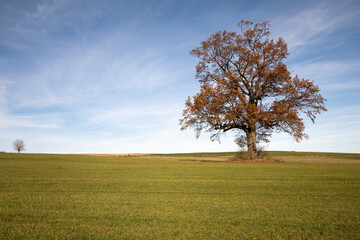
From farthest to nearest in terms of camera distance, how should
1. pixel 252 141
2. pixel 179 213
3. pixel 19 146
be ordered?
pixel 19 146 < pixel 252 141 < pixel 179 213

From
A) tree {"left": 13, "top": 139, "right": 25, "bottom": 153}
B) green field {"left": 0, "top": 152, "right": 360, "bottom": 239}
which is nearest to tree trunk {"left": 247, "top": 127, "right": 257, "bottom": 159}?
green field {"left": 0, "top": 152, "right": 360, "bottom": 239}

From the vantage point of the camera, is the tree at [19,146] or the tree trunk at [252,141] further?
the tree at [19,146]

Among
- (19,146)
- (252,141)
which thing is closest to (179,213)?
(252,141)

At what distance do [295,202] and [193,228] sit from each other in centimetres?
352

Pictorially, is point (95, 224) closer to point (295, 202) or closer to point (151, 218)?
point (151, 218)

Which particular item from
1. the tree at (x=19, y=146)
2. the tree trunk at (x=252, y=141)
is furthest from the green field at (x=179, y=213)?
the tree at (x=19, y=146)

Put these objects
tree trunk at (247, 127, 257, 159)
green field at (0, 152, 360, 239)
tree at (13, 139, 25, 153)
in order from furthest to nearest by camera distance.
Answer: tree at (13, 139, 25, 153) < tree trunk at (247, 127, 257, 159) < green field at (0, 152, 360, 239)

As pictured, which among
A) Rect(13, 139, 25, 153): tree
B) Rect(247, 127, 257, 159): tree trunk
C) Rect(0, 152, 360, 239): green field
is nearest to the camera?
Rect(0, 152, 360, 239): green field

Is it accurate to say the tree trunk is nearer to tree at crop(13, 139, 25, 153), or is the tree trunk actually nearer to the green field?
the green field

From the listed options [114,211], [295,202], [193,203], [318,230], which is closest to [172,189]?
[193,203]

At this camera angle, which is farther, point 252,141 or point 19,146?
point 19,146

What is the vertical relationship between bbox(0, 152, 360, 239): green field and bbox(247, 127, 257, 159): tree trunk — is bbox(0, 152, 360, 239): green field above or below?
below

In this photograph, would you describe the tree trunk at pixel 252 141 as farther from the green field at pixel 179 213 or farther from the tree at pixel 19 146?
the tree at pixel 19 146

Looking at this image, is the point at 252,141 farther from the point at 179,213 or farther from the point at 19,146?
the point at 19,146
